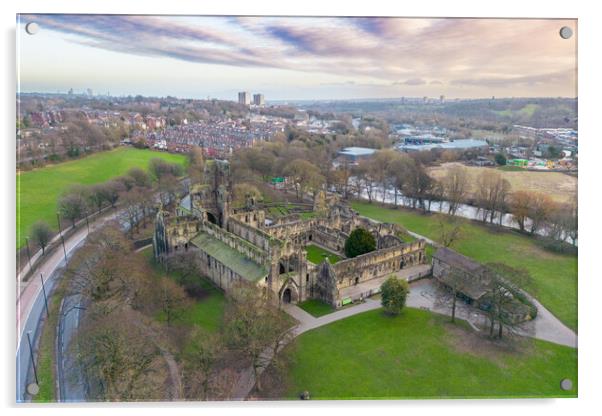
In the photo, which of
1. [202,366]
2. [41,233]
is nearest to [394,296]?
[202,366]

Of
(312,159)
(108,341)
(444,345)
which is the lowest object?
(444,345)

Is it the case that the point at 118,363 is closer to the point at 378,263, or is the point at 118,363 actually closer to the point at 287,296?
the point at 287,296

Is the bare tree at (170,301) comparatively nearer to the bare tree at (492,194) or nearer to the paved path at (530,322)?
the paved path at (530,322)

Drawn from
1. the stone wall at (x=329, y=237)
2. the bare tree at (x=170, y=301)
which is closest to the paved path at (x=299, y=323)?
the bare tree at (x=170, y=301)

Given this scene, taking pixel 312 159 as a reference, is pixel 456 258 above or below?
below
